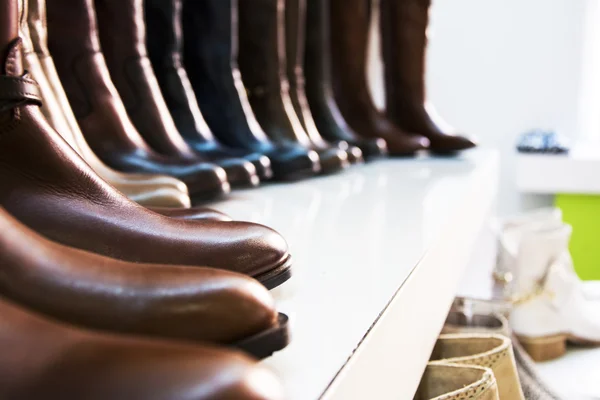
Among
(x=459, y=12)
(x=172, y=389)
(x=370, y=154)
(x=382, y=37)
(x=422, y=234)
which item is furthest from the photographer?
(x=459, y=12)

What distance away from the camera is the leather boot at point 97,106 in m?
0.77

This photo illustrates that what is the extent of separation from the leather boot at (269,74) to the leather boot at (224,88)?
64 mm

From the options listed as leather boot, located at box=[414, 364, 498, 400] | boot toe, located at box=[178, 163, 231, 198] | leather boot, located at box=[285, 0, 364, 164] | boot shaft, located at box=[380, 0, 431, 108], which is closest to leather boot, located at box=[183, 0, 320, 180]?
leather boot, located at box=[285, 0, 364, 164]

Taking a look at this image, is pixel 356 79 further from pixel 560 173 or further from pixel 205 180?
pixel 205 180

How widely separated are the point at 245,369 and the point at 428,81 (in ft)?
7.32

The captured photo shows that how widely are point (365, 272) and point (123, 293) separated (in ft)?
0.91

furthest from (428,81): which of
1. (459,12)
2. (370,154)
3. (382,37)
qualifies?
(370,154)

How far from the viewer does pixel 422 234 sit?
71cm

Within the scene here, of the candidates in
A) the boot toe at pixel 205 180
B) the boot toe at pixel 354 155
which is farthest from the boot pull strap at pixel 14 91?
the boot toe at pixel 354 155

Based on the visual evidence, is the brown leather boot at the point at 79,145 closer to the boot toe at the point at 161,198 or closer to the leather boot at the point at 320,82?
the boot toe at the point at 161,198

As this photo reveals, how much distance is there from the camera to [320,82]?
5.09ft

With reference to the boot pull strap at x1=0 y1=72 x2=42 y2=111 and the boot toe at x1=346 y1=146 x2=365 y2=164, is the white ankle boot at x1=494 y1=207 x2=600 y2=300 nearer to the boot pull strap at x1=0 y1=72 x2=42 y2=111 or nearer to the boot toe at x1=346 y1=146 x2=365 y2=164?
the boot toe at x1=346 y1=146 x2=365 y2=164

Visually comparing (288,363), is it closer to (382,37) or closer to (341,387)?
(341,387)

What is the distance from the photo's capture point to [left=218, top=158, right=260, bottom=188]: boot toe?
3.01 ft
